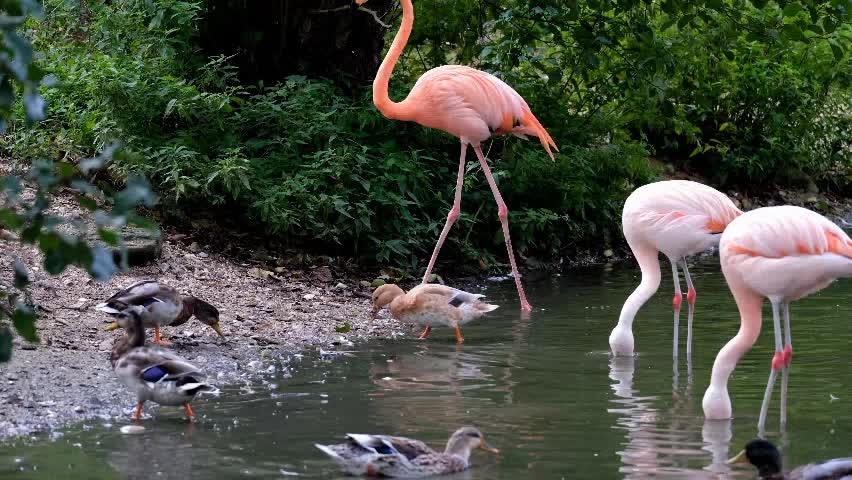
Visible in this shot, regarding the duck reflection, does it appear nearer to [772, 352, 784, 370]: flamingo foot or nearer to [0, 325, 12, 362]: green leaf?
[0, 325, 12, 362]: green leaf

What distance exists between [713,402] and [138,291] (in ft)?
11.2

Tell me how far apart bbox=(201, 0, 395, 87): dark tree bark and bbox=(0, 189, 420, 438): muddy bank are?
91.8 inches

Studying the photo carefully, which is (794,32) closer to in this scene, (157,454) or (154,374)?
(154,374)

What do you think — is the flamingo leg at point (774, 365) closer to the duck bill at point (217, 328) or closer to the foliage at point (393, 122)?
the duck bill at point (217, 328)

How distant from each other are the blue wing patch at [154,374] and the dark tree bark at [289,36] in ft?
19.7

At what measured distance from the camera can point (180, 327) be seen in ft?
26.1

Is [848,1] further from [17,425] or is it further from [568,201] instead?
[17,425]

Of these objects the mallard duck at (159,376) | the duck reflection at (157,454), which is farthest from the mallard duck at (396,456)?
the mallard duck at (159,376)

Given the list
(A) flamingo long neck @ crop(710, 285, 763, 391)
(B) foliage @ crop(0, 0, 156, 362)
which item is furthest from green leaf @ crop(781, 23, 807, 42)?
(B) foliage @ crop(0, 0, 156, 362)

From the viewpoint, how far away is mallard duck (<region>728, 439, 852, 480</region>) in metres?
4.36

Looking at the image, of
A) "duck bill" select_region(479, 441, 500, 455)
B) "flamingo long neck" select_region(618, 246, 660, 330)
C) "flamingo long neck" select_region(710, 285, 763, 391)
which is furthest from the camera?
"flamingo long neck" select_region(618, 246, 660, 330)

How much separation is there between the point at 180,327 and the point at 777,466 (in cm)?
455

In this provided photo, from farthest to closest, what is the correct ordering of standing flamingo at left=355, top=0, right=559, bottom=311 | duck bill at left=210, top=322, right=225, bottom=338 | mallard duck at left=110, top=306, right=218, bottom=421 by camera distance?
standing flamingo at left=355, top=0, right=559, bottom=311, duck bill at left=210, top=322, right=225, bottom=338, mallard duck at left=110, top=306, right=218, bottom=421

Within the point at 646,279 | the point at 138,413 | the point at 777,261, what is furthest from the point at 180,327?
the point at 777,261
